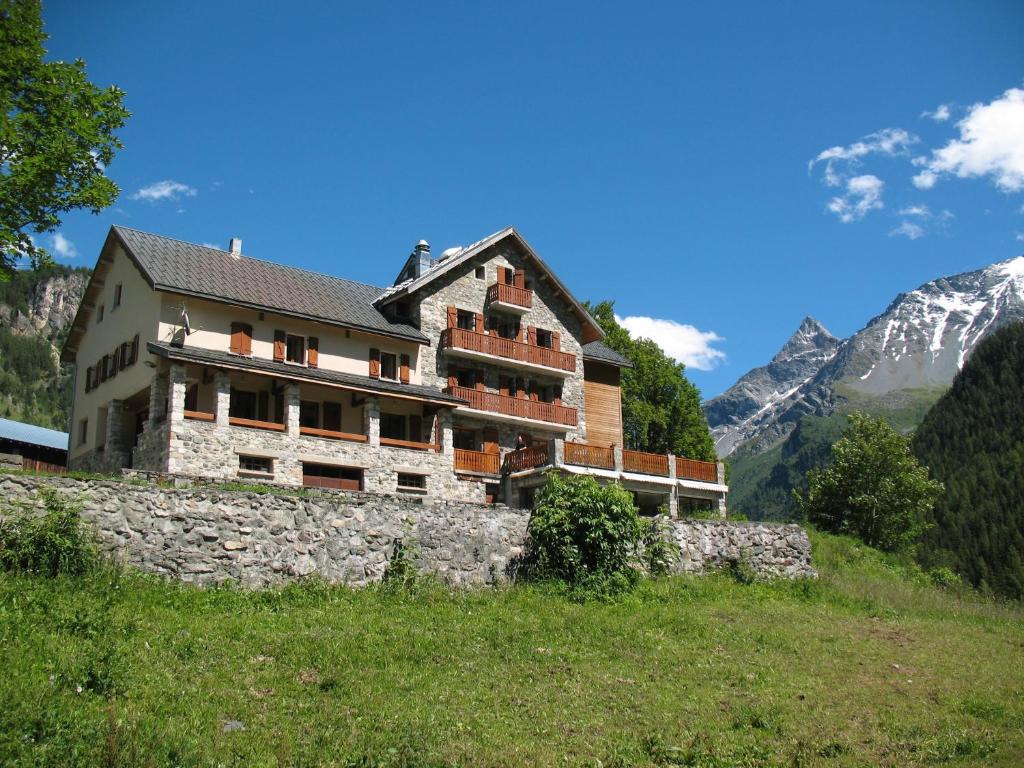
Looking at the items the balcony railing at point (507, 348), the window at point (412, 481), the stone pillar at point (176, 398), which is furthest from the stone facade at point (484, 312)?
the stone pillar at point (176, 398)

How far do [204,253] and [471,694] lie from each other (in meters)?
25.0

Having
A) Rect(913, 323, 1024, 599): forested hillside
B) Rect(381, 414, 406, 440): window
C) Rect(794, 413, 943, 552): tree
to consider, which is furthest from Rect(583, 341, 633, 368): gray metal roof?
Rect(913, 323, 1024, 599): forested hillside

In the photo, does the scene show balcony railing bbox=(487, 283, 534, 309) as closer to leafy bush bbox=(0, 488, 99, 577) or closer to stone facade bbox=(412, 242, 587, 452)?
stone facade bbox=(412, 242, 587, 452)

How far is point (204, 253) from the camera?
116 ft

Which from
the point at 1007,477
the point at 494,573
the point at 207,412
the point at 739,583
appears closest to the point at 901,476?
the point at 739,583

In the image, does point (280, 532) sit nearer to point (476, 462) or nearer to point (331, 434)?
point (331, 434)

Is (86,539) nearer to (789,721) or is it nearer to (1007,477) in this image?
(789,721)

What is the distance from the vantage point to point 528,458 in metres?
36.2

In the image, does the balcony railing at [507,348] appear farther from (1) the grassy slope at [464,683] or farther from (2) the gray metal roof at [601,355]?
(1) the grassy slope at [464,683]

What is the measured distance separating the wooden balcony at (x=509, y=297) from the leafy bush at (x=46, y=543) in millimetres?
23485

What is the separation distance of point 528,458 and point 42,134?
19.4 meters

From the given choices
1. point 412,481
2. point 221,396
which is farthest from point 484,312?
point 221,396

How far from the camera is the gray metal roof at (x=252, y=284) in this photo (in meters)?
31.9

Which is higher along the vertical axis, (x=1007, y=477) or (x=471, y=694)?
(x=1007, y=477)
